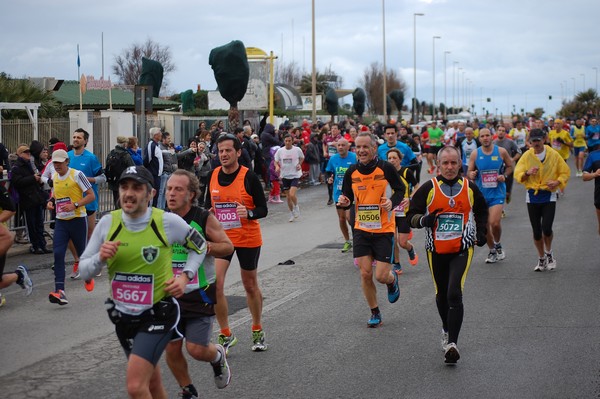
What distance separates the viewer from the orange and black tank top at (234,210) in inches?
313

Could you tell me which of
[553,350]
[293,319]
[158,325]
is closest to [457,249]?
[553,350]

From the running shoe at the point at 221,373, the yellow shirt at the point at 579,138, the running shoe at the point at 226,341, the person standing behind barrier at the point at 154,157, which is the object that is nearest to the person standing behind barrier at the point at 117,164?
the person standing behind barrier at the point at 154,157

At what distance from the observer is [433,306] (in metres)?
9.88

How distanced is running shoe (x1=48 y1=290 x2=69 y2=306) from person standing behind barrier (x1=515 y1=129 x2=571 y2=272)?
20.5 feet

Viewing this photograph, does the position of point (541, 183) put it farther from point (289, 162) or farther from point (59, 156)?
point (289, 162)

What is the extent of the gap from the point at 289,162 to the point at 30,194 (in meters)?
6.65

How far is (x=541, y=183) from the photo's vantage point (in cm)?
1209

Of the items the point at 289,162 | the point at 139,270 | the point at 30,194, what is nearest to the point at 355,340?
the point at 139,270

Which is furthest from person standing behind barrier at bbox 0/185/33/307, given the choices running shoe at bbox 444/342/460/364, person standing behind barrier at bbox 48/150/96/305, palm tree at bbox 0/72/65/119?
palm tree at bbox 0/72/65/119

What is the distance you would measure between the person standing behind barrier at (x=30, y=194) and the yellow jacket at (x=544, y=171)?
303 inches

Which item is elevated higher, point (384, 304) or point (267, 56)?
point (267, 56)

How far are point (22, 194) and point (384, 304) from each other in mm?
7225

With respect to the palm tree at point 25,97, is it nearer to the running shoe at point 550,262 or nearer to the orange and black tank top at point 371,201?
the running shoe at point 550,262

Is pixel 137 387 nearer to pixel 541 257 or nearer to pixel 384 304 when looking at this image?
pixel 384 304
